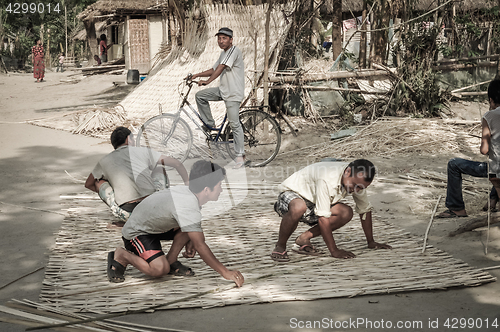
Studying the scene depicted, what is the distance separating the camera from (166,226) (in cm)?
290

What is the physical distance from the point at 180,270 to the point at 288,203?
0.81 metres

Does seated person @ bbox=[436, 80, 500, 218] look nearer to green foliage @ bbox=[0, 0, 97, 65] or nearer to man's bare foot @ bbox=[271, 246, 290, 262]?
man's bare foot @ bbox=[271, 246, 290, 262]

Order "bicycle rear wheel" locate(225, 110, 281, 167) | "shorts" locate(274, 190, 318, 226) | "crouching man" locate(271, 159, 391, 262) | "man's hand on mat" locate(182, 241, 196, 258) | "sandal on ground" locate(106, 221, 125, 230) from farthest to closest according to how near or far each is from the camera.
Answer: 1. "bicycle rear wheel" locate(225, 110, 281, 167)
2. "sandal on ground" locate(106, 221, 125, 230)
3. "shorts" locate(274, 190, 318, 226)
4. "man's hand on mat" locate(182, 241, 196, 258)
5. "crouching man" locate(271, 159, 391, 262)

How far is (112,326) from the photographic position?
8.02 feet

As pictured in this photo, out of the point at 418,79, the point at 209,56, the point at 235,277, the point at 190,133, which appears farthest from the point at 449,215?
the point at 209,56

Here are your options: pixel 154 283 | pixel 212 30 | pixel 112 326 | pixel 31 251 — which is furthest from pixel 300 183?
pixel 212 30

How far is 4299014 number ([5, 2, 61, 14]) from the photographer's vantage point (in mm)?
28641

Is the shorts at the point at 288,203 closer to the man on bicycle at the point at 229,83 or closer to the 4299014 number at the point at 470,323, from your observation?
the 4299014 number at the point at 470,323

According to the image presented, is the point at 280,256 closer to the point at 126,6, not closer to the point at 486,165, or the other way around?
the point at 486,165

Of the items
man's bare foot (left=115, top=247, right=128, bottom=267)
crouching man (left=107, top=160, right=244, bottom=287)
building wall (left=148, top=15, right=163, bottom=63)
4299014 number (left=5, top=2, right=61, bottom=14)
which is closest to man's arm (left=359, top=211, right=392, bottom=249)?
crouching man (left=107, top=160, right=244, bottom=287)

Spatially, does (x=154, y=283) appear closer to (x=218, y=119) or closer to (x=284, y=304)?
(x=284, y=304)

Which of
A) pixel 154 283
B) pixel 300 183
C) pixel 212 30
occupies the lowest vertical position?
pixel 154 283

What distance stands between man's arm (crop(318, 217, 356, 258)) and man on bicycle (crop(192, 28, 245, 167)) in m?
2.94

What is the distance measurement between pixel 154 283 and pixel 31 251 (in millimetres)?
1069
